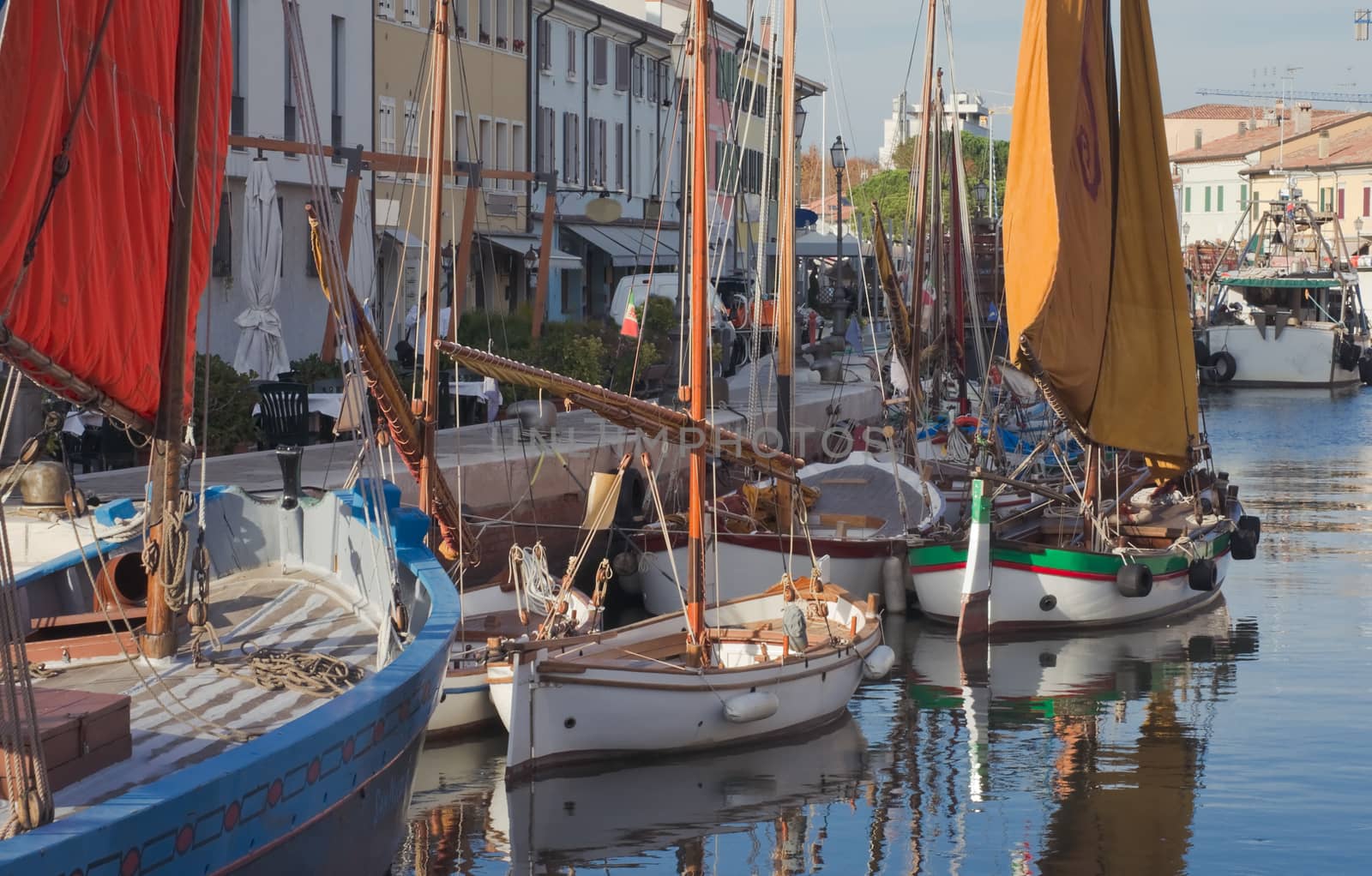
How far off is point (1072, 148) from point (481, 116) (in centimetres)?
2048

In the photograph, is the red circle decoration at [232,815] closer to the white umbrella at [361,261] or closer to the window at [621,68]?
the white umbrella at [361,261]

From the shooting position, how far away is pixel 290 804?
276 inches

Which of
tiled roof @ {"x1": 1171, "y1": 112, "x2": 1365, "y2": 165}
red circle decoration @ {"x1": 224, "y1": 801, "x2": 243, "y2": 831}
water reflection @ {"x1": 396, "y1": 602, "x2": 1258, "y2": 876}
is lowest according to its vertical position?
water reflection @ {"x1": 396, "y1": 602, "x2": 1258, "y2": 876}

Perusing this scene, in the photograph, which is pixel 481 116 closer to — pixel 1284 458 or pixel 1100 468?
pixel 1284 458

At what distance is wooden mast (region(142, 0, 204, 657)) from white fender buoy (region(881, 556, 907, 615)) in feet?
42.5

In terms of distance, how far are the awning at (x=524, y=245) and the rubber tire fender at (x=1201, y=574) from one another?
18.4 meters

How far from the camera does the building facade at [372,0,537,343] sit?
3198cm

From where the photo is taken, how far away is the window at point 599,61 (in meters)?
45.4

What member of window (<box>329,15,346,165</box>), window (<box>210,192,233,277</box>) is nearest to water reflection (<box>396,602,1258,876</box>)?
window (<box>210,192,233,277</box>)

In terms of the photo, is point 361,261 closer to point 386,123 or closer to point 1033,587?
point 386,123

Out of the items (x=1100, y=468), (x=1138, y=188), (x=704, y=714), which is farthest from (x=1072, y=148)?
(x=704, y=714)

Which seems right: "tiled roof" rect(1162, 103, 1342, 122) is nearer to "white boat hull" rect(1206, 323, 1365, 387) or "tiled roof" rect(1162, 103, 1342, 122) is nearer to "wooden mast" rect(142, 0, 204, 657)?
"white boat hull" rect(1206, 323, 1365, 387)

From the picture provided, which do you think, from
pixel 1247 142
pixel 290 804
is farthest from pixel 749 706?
pixel 1247 142

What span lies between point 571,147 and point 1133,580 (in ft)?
88.4
